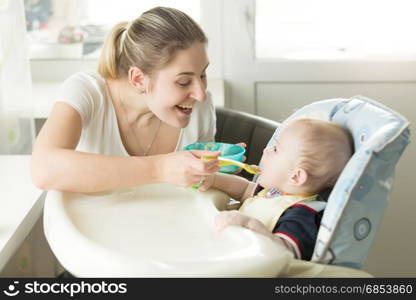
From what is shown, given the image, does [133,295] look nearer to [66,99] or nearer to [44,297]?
[44,297]

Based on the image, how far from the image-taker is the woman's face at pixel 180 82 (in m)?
1.58

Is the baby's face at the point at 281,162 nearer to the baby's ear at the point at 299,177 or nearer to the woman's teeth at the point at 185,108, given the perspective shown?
the baby's ear at the point at 299,177

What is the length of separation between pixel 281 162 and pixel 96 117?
566 mm

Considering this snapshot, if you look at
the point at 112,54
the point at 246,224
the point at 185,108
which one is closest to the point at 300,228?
the point at 246,224

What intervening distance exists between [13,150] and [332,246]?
1297 millimetres

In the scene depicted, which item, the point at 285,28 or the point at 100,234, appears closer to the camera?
the point at 100,234

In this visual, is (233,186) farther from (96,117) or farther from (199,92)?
(96,117)

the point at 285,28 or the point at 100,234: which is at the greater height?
the point at 285,28

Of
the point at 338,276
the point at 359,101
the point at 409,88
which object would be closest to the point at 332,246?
the point at 338,276

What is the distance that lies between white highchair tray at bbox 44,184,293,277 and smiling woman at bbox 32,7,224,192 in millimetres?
64

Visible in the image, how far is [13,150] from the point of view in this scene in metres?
2.11

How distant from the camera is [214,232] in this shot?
1.30m

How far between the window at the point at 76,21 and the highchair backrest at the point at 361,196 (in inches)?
57.3

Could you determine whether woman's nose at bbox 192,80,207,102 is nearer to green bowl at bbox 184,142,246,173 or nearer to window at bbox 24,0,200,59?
green bowl at bbox 184,142,246,173
